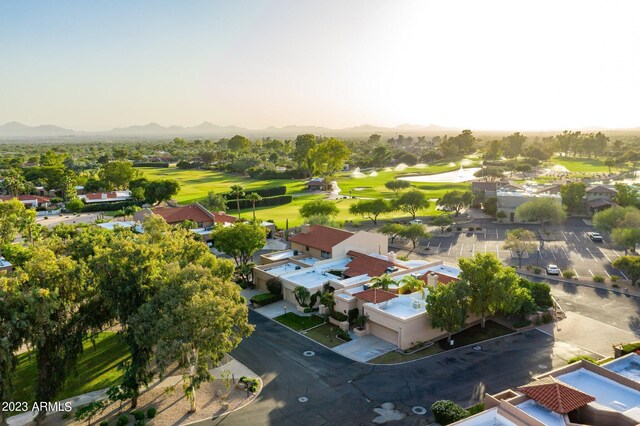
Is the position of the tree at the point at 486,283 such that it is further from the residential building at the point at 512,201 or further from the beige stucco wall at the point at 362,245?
the residential building at the point at 512,201

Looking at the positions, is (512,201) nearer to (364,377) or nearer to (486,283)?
(486,283)

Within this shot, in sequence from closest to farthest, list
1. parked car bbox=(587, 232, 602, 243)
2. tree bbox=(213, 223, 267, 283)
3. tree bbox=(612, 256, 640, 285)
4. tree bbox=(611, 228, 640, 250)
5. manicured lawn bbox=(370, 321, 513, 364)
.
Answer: manicured lawn bbox=(370, 321, 513, 364)
tree bbox=(612, 256, 640, 285)
tree bbox=(213, 223, 267, 283)
tree bbox=(611, 228, 640, 250)
parked car bbox=(587, 232, 602, 243)

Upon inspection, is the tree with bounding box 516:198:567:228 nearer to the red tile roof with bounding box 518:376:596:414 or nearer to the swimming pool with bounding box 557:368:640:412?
the swimming pool with bounding box 557:368:640:412

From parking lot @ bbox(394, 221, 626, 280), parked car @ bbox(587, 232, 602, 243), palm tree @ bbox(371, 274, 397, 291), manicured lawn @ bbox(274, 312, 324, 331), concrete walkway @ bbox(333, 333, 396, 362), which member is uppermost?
palm tree @ bbox(371, 274, 397, 291)

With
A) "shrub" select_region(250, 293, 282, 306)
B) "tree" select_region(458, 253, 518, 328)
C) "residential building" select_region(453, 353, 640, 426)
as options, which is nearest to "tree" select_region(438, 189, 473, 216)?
"tree" select_region(458, 253, 518, 328)

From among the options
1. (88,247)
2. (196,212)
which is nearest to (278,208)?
(196,212)

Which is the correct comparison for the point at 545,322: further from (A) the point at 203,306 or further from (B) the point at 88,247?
(B) the point at 88,247

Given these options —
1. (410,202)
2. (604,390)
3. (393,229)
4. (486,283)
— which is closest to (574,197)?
(410,202)
